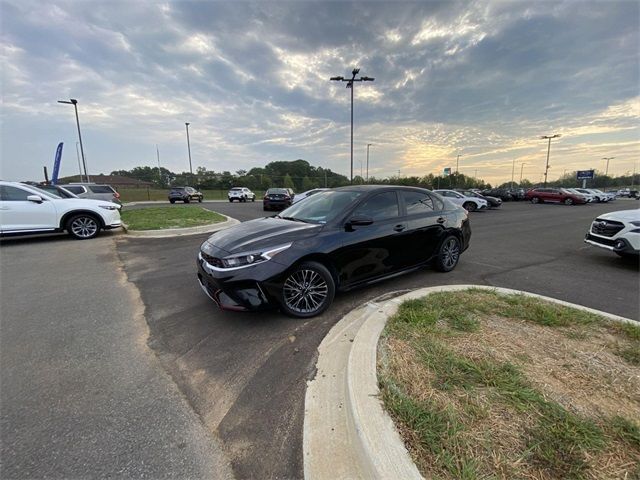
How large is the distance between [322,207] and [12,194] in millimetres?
8183

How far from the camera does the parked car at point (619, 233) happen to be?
5.48 meters

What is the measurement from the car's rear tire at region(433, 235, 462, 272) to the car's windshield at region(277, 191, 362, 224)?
1.95 metres

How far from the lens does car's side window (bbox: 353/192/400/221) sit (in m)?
4.03

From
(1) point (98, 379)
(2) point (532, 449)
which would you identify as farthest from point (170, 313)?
(2) point (532, 449)

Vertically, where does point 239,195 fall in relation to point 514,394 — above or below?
above

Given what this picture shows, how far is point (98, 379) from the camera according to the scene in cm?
246

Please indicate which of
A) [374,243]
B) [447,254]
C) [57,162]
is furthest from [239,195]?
[374,243]

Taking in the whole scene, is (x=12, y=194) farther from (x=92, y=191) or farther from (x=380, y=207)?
(x=92, y=191)

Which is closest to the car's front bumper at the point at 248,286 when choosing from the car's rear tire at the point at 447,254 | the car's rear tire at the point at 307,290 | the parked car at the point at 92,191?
the car's rear tire at the point at 307,290

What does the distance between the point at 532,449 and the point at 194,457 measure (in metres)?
1.96

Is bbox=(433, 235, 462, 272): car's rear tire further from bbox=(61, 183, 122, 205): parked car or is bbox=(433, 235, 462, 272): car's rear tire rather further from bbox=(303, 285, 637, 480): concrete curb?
bbox=(61, 183, 122, 205): parked car

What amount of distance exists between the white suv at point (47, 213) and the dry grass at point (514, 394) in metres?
8.91

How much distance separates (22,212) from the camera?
725cm

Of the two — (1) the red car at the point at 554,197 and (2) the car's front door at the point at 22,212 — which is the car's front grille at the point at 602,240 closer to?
(2) the car's front door at the point at 22,212
